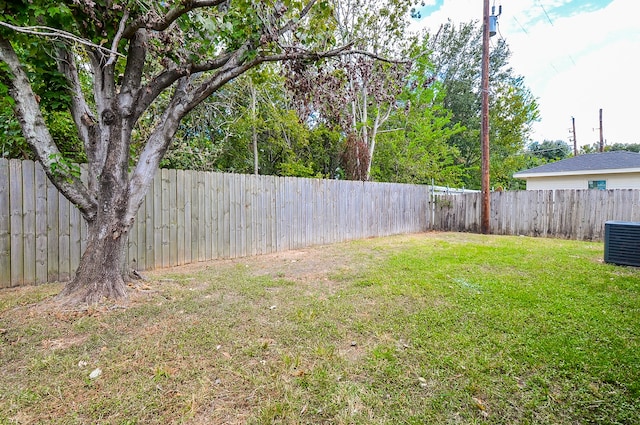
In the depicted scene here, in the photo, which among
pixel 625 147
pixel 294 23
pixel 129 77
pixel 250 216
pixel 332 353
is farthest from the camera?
pixel 625 147

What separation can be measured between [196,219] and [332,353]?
3.90 meters

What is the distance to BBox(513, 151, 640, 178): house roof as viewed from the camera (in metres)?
10.8

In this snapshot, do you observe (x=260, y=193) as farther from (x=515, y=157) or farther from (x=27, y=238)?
(x=515, y=157)

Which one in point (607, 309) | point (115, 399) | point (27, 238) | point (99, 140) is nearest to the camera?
point (115, 399)

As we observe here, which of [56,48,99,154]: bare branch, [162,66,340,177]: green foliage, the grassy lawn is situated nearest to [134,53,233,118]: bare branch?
[56,48,99,154]: bare branch

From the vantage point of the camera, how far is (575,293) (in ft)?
11.1

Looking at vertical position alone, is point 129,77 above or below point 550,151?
below

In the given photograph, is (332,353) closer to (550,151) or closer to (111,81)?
(111,81)

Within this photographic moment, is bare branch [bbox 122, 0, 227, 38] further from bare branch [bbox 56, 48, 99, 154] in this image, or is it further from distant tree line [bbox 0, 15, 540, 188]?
distant tree line [bbox 0, 15, 540, 188]

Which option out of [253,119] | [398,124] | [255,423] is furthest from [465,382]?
[398,124]

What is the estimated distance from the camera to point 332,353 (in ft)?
7.16

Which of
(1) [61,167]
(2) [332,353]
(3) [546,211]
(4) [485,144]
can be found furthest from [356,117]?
(2) [332,353]

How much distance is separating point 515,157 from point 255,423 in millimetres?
20364

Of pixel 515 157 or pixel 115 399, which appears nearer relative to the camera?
pixel 115 399
